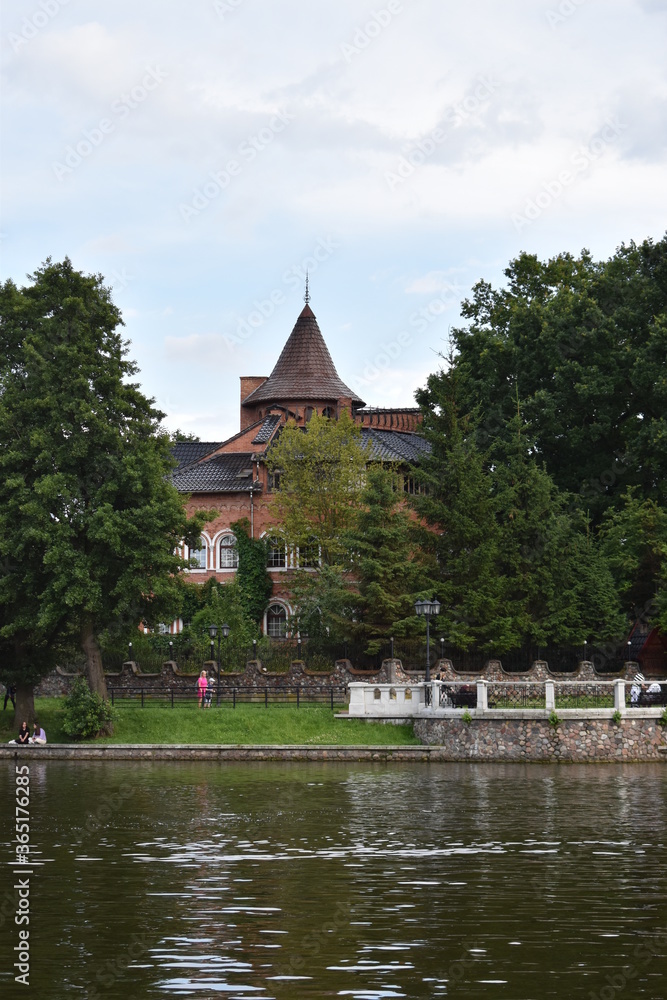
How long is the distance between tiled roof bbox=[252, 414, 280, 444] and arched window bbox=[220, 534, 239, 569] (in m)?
5.05

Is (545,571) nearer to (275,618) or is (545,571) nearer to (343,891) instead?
(275,618)

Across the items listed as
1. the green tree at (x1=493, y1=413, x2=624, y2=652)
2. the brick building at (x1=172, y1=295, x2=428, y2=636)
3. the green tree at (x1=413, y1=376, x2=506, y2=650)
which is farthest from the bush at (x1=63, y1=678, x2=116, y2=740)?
the brick building at (x1=172, y1=295, x2=428, y2=636)

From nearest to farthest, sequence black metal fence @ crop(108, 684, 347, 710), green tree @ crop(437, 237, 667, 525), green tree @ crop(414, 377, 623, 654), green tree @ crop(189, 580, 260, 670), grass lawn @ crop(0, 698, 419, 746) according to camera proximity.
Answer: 1. grass lawn @ crop(0, 698, 419, 746)
2. black metal fence @ crop(108, 684, 347, 710)
3. green tree @ crop(414, 377, 623, 654)
4. green tree @ crop(189, 580, 260, 670)
5. green tree @ crop(437, 237, 667, 525)

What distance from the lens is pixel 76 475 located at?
133ft

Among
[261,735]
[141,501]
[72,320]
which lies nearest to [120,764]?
[261,735]

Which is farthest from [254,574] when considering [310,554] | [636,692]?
[636,692]

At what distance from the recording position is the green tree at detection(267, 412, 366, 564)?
6141cm

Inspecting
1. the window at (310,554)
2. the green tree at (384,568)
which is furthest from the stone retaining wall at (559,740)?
Result: the window at (310,554)

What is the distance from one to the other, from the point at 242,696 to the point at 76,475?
1048 cm

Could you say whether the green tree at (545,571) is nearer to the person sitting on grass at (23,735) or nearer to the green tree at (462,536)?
the green tree at (462,536)

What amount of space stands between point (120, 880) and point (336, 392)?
57581 mm

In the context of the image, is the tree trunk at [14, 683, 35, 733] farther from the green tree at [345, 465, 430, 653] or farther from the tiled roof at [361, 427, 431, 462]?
the tiled roof at [361, 427, 431, 462]

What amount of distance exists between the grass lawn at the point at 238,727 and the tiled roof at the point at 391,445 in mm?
23083

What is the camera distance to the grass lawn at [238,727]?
4003 centimetres
